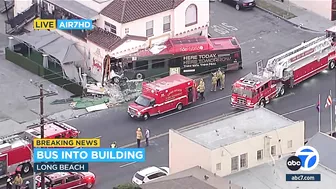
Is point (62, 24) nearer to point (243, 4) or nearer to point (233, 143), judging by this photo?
point (243, 4)

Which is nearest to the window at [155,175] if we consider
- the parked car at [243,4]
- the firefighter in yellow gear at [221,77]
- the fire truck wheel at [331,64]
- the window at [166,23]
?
the firefighter in yellow gear at [221,77]

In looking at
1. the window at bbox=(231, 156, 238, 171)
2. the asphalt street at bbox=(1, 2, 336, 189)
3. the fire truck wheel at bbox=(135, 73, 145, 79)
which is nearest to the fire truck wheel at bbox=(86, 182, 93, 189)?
the asphalt street at bbox=(1, 2, 336, 189)

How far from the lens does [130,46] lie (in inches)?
3398

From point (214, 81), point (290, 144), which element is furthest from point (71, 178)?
point (214, 81)

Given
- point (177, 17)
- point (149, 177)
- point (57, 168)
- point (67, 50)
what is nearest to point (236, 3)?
point (177, 17)

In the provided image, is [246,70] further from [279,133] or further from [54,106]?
[279,133]

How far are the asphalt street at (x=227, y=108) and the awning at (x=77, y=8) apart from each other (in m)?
8.75

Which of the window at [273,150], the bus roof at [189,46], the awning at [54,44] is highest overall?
the window at [273,150]

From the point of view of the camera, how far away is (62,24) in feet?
287

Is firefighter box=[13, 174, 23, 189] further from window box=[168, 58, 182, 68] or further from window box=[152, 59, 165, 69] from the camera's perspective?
window box=[168, 58, 182, 68]

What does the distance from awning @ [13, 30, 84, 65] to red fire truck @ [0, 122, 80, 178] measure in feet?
41.8

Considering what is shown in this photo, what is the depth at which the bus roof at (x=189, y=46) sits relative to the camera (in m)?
86.2

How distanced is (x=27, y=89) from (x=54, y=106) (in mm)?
3577

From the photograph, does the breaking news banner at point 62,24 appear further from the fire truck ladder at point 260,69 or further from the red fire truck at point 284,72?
the fire truck ladder at point 260,69
